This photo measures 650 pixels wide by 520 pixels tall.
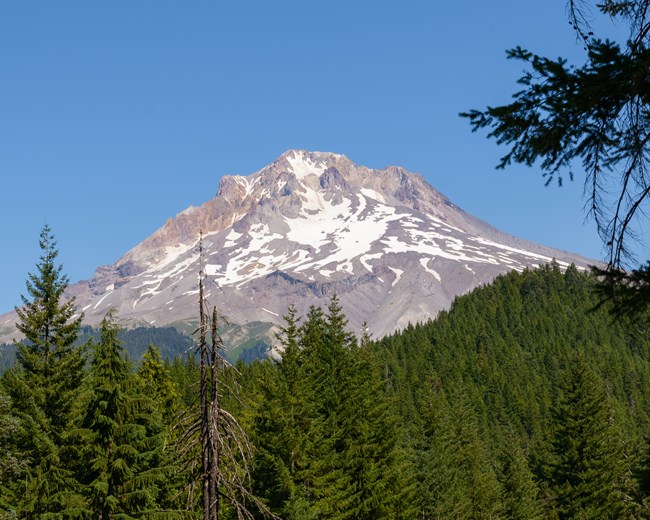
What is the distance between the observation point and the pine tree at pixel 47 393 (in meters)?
24.0

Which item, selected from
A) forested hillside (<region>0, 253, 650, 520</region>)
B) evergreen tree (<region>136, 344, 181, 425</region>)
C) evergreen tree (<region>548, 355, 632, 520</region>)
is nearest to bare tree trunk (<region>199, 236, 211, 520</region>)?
forested hillside (<region>0, 253, 650, 520</region>)

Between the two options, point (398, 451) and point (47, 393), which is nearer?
point (47, 393)

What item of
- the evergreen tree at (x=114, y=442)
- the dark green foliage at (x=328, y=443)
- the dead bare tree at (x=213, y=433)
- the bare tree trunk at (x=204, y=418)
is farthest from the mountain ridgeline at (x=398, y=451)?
the evergreen tree at (x=114, y=442)

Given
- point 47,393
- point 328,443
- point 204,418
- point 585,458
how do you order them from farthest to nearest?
point 585,458, point 328,443, point 47,393, point 204,418

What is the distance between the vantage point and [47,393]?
28.1 m

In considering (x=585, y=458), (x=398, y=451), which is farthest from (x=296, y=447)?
(x=585, y=458)

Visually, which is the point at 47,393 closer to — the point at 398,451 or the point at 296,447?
the point at 296,447

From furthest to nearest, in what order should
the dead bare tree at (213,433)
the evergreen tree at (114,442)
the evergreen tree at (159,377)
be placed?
1. the evergreen tree at (159,377)
2. the evergreen tree at (114,442)
3. the dead bare tree at (213,433)

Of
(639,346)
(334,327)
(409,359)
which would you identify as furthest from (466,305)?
(334,327)

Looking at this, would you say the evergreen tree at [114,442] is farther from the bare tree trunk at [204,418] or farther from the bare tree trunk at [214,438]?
the bare tree trunk at [214,438]

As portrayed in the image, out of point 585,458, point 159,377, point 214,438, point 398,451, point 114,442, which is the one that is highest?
point 159,377

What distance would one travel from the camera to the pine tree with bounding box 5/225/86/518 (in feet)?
78.7

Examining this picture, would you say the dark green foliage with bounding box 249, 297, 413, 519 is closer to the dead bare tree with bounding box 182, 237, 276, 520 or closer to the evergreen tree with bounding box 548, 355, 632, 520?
the dead bare tree with bounding box 182, 237, 276, 520

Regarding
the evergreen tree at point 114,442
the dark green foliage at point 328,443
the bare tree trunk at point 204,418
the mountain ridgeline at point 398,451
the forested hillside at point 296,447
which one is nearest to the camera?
the bare tree trunk at point 204,418
